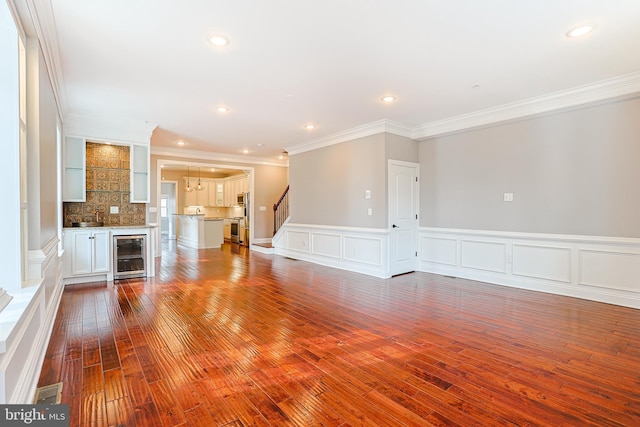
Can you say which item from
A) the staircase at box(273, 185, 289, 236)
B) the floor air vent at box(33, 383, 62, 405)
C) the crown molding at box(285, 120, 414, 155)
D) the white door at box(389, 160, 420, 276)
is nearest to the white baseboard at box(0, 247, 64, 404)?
the floor air vent at box(33, 383, 62, 405)

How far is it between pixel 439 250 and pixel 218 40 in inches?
196

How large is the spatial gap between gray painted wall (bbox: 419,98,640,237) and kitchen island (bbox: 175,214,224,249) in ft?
21.9

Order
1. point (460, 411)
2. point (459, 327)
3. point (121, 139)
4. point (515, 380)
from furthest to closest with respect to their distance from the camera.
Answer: point (121, 139), point (459, 327), point (515, 380), point (460, 411)

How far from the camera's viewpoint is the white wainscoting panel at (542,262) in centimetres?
455

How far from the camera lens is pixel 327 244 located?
703 cm

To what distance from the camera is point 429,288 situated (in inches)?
197

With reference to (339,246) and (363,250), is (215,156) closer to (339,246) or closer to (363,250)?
(339,246)

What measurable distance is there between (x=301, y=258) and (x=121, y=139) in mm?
4390

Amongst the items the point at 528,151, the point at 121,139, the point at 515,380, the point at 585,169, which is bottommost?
the point at 515,380

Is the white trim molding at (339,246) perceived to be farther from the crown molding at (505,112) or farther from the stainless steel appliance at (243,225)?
the stainless steel appliance at (243,225)

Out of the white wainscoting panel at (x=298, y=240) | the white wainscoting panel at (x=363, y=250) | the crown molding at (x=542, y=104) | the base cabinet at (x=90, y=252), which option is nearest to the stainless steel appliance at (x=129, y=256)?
the base cabinet at (x=90, y=252)

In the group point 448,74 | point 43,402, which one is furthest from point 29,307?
point 448,74

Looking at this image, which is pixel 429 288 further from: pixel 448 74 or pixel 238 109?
pixel 238 109

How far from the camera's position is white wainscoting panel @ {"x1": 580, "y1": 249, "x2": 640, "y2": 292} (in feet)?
13.2
